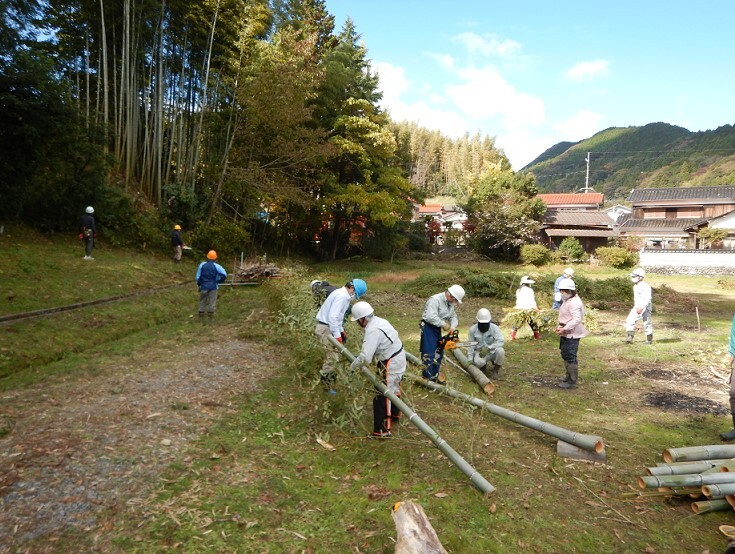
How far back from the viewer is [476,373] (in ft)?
24.9

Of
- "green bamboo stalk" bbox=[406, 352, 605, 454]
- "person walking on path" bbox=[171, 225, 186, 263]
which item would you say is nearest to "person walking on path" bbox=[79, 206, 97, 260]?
"person walking on path" bbox=[171, 225, 186, 263]

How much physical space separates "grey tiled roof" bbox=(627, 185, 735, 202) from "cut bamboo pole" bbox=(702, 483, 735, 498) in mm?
42562

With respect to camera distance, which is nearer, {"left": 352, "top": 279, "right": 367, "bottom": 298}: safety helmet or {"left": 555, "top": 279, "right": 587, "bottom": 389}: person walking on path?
{"left": 352, "top": 279, "right": 367, "bottom": 298}: safety helmet

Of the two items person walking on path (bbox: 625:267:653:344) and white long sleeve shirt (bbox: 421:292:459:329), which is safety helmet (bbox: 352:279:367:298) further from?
person walking on path (bbox: 625:267:653:344)

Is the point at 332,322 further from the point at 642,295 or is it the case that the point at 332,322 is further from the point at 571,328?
the point at 642,295

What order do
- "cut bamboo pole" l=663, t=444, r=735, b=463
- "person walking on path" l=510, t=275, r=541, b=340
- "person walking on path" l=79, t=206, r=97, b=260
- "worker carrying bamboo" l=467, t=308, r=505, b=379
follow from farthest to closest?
"person walking on path" l=79, t=206, r=97, b=260 → "person walking on path" l=510, t=275, r=541, b=340 → "worker carrying bamboo" l=467, t=308, r=505, b=379 → "cut bamboo pole" l=663, t=444, r=735, b=463

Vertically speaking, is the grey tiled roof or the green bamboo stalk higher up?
the grey tiled roof

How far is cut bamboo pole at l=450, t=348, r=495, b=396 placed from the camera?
23.6 ft

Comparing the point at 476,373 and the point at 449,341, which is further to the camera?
the point at 476,373

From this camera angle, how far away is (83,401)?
578 centimetres

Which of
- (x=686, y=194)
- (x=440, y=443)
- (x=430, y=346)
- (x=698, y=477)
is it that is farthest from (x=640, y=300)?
(x=686, y=194)

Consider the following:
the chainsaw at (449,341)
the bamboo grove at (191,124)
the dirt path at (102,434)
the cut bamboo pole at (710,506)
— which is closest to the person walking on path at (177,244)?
Result: the bamboo grove at (191,124)

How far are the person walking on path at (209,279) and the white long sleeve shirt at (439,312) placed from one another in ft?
17.9

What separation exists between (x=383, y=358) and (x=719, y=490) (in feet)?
10.9
